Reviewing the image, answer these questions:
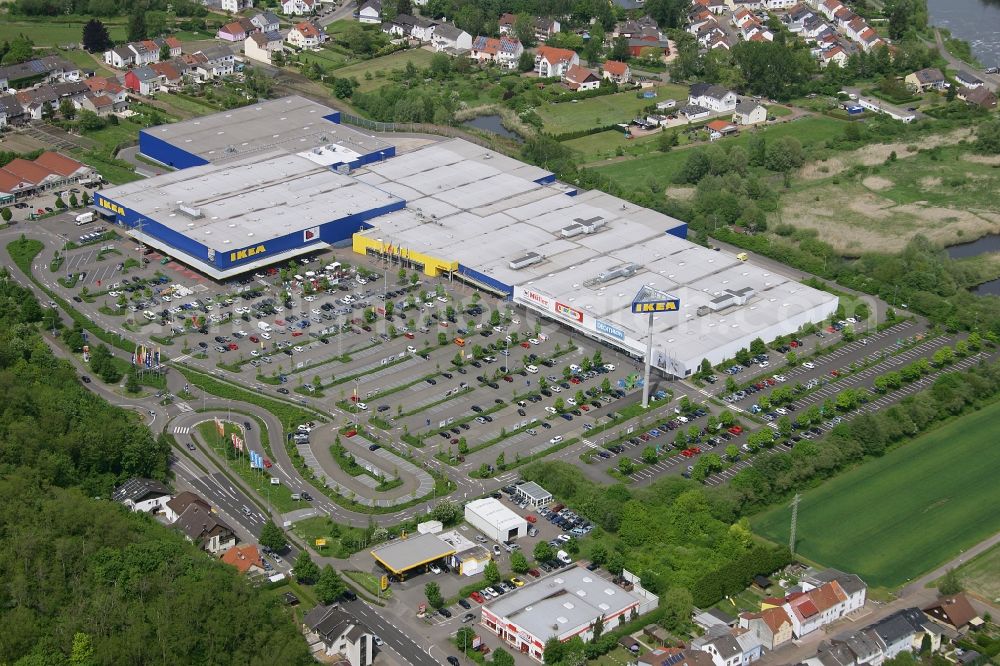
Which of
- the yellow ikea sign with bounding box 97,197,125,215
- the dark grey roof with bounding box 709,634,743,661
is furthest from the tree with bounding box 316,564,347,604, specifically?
the yellow ikea sign with bounding box 97,197,125,215

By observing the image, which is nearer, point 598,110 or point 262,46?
point 598,110

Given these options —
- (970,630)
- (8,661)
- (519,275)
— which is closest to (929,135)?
(519,275)

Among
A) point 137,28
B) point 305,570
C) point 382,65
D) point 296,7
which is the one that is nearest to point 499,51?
point 382,65

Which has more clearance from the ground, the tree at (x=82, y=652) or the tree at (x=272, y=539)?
the tree at (x=82, y=652)

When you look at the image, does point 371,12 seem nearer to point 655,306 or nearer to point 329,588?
point 655,306

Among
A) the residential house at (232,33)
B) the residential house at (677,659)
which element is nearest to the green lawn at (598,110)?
the residential house at (232,33)

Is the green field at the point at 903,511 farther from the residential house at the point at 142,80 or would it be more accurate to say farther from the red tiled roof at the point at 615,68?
the residential house at the point at 142,80
